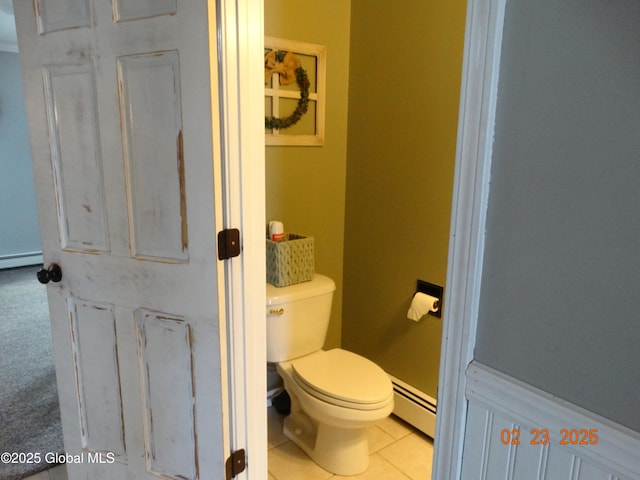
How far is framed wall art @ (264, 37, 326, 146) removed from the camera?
6.82 feet

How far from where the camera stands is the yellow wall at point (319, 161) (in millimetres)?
2133

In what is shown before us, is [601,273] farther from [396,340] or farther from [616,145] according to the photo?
[396,340]

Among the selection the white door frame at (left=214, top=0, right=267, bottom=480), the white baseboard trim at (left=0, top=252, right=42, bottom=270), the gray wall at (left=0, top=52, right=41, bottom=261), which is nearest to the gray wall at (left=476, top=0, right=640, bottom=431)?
the white door frame at (left=214, top=0, right=267, bottom=480)

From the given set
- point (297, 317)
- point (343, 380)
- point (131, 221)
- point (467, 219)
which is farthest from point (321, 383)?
point (467, 219)

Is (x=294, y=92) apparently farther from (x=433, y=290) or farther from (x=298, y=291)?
→ (x=433, y=290)

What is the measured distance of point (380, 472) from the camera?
1.93m

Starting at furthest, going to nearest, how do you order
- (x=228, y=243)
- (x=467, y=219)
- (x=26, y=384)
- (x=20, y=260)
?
1. (x=20, y=260)
2. (x=26, y=384)
3. (x=228, y=243)
4. (x=467, y=219)

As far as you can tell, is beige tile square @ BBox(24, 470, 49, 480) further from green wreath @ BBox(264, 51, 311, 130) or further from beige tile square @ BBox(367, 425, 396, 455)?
green wreath @ BBox(264, 51, 311, 130)

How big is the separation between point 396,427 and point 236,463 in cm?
102

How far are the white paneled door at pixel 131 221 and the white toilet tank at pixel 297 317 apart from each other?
57cm

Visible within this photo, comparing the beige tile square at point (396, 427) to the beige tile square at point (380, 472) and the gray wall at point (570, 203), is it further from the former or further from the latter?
the gray wall at point (570, 203)

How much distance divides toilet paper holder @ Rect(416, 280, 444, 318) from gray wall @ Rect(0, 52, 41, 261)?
4311 millimetres

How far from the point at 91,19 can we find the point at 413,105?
4.32 feet

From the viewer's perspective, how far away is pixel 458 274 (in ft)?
2.80
